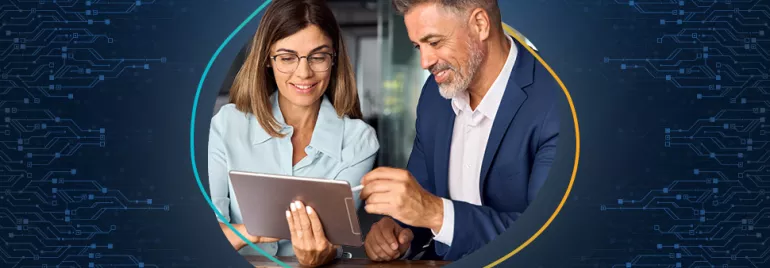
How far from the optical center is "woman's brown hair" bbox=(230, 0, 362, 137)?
2.64 meters

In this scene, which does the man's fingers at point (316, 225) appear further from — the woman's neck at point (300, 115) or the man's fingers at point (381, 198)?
the woman's neck at point (300, 115)

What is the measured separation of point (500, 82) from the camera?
273cm

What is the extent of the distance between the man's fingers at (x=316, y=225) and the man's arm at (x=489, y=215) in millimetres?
414

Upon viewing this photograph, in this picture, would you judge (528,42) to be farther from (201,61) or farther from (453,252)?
(201,61)

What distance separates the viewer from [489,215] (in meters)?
2.51

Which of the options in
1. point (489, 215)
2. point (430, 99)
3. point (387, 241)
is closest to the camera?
point (489, 215)

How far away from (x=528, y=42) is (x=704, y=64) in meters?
0.47

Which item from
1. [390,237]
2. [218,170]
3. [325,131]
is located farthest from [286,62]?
[390,237]

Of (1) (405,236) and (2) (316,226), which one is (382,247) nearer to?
(1) (405,236)

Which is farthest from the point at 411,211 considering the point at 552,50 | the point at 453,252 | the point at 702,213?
A: the point at 702,213

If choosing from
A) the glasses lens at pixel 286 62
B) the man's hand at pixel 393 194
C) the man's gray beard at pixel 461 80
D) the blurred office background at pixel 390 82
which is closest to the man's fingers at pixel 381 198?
the man's hand at pixel 393 194

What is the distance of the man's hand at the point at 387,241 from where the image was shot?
2.70m

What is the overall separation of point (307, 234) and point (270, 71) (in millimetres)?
683

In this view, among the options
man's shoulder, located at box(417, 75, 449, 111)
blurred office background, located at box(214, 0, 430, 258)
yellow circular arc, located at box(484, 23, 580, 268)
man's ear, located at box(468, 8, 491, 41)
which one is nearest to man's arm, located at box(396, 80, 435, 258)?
man's shoulder, located at box(417, 75, 449, 111)
